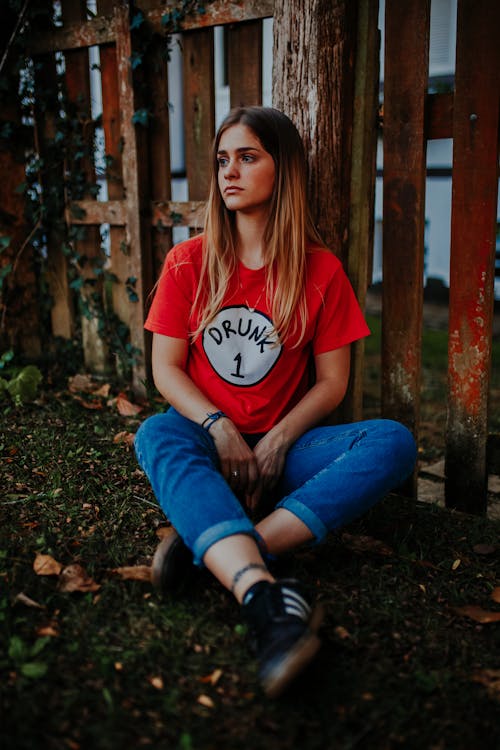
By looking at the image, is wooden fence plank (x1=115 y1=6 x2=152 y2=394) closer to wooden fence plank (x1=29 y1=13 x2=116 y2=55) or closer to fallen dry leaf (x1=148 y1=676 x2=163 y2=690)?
wooden fence plank (x1=29 y1=13 x2=116 y2=55)

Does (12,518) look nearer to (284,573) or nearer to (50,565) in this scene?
(50,565)

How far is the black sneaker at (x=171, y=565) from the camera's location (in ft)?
6.75

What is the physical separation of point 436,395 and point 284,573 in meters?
3.15

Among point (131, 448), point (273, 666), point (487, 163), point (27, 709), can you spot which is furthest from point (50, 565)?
point (487, 163)

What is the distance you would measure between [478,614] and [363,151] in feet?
6.07

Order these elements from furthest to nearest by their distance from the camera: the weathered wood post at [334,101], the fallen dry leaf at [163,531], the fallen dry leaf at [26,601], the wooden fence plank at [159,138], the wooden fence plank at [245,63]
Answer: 1. the wooden fence plank at [159,138]
2. the wooden fence plank at [245,63]
3. the weathered wood post at [334,101]
4. the fallen dry leaf at [163,531]
5. the fallen dry leaf at [26,601]

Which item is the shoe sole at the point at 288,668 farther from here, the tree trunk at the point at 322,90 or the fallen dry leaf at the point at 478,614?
the tree trunk at the point at 322,90

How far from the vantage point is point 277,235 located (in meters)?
2.63

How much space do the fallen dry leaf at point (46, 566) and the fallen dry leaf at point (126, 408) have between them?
162 centimetres

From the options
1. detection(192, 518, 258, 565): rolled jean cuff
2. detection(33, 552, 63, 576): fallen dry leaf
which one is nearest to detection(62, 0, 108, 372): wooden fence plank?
detection(33, 552, 63, 576): fallen dry leaf

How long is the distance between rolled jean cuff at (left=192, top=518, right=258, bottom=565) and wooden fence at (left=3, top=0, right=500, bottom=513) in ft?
3.99

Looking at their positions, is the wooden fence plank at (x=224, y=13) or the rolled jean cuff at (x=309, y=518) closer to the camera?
the rolled jean cuff at (x=309, y=518)

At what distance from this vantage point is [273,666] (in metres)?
1.64

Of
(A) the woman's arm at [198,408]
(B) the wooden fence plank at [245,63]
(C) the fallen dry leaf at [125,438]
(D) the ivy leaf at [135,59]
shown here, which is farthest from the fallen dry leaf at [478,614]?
(D) the ivy leaf at [135,59]
